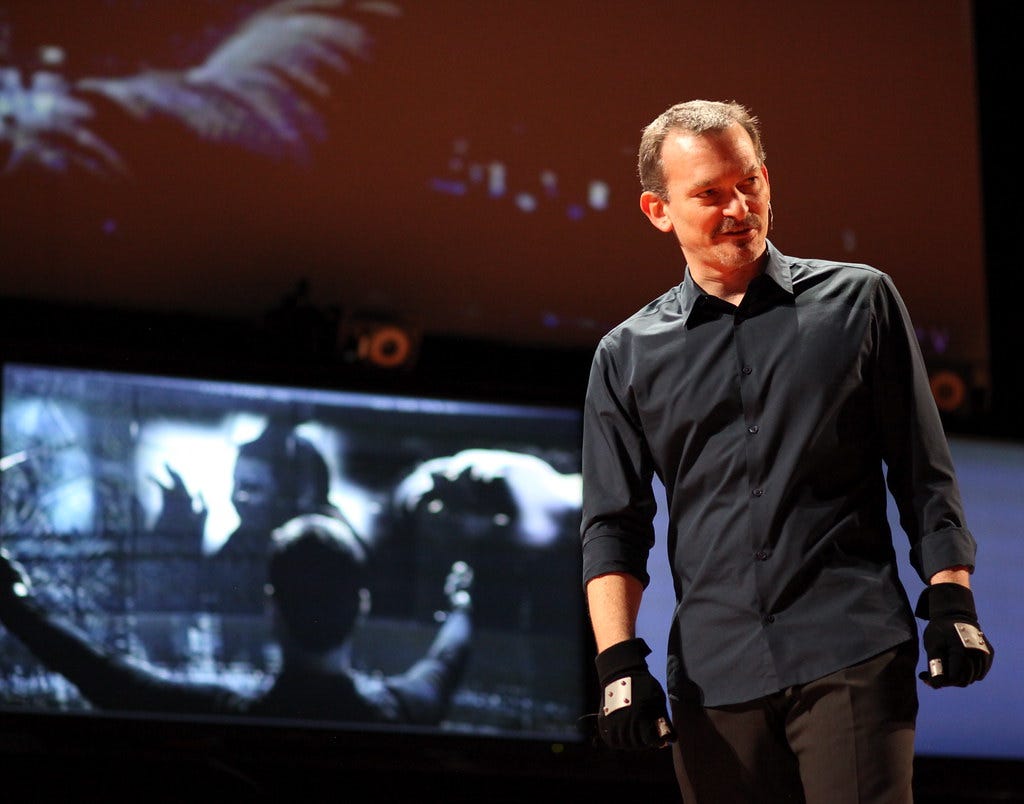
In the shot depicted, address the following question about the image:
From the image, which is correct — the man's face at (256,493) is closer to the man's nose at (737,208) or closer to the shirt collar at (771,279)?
the shirt collar at (771,279)

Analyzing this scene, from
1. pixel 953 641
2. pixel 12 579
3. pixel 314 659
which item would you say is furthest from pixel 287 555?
→ pixel 953 641

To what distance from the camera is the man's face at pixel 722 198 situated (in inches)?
72.1

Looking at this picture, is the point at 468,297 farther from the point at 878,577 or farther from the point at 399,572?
the point at 878,577

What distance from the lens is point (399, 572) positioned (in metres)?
4.52

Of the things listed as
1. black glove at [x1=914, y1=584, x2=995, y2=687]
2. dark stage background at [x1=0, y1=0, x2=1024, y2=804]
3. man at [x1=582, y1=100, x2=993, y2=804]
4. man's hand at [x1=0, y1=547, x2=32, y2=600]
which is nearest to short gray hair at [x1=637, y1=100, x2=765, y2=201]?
man at [x1=582, y1=100, x2=993, y2=804]

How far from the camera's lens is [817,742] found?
1554mm

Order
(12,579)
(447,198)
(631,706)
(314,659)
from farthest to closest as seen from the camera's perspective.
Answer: (447,198) < (314,659) < (12,579) < (631,706)

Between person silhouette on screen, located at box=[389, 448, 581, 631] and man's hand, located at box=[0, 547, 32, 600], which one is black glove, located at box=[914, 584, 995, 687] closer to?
person silhouette on screen, located at box=[389, 448, 581, 631]

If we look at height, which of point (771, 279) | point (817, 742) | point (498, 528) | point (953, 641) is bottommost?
point (498, 528)

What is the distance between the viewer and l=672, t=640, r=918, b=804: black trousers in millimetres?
1522

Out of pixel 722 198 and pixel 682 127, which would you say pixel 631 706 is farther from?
pixel 682 127

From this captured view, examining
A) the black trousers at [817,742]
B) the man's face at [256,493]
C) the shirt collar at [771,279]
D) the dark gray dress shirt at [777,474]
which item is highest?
the shirt collar at [771,279]

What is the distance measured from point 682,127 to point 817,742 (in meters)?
0.89

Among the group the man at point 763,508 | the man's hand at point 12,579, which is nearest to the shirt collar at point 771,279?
the man at point 763,508
